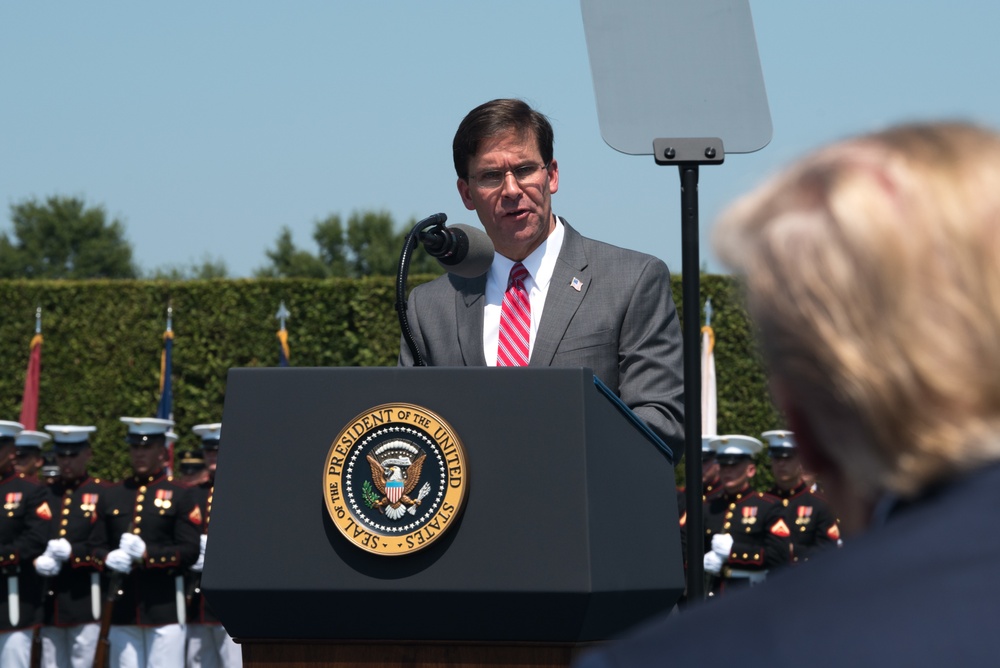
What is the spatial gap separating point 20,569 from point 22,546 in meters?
0.26

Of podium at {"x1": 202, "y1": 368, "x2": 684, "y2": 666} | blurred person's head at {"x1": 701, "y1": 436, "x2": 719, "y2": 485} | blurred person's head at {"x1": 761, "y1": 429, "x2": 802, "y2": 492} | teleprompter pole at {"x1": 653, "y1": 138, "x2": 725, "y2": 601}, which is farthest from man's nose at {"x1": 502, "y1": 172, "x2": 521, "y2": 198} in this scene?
blurred person's head at {"x1": 701, "y1": 436, "x2": 719, "y2": 485}

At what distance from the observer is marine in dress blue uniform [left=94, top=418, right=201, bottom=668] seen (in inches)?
436

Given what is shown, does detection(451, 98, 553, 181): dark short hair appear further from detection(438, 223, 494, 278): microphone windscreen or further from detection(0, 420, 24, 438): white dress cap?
detection(0, 420, 24, 438): white dress cap

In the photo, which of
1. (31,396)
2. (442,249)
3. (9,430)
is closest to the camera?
(442,249)

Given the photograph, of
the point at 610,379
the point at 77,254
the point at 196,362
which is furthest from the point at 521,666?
the point at 77,254

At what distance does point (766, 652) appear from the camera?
34.9 inches

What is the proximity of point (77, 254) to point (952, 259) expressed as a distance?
53.0 m

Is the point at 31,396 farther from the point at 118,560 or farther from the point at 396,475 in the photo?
the point at 396,475

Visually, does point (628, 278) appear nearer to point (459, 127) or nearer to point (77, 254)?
point (459, 127)

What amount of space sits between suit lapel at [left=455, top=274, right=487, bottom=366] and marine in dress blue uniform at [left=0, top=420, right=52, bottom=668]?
9.18m

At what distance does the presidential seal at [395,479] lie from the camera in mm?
2256

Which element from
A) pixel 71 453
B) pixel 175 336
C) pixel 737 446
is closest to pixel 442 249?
pixel 737 446

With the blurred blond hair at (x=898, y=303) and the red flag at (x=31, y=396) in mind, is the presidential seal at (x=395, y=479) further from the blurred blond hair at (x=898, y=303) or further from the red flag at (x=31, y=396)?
the red flag at (x=31, y=396)

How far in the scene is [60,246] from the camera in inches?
2028
